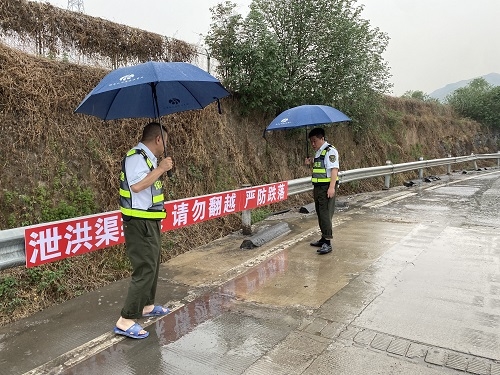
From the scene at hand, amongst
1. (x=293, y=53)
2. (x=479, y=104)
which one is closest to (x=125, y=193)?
(x=293, y=53)

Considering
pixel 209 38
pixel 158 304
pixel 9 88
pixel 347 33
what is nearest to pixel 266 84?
pixel 209 38

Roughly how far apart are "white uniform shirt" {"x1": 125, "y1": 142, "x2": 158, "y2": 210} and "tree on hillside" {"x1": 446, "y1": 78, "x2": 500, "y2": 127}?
29852mm

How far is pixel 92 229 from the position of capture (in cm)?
441

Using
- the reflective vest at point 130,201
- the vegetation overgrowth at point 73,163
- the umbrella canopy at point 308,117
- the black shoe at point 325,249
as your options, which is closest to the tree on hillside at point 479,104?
the vegetation overgrowth at point 73,163

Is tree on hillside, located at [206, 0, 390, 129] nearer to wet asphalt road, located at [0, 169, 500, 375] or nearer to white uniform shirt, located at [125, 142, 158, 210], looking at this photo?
wet asphalt road, located at [0, 169, 500, 375]

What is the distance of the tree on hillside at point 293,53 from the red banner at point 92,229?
144 inches

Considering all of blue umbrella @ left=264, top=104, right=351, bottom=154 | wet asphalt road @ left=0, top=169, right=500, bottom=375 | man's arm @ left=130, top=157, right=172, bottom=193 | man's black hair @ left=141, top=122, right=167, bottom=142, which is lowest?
wet asphalt road @ left=0, top=169, right=500, bottom=375

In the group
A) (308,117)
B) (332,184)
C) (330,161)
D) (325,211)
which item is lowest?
(325,211)

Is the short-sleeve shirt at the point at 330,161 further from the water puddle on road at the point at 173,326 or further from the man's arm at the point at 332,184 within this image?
the water puddle on road at the point at 173,326

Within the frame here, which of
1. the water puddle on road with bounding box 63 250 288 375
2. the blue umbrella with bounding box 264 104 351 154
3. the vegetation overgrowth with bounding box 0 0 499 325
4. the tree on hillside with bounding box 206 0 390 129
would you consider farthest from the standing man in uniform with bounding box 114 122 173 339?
the tree on hillside with bounding box 206 0 390 129

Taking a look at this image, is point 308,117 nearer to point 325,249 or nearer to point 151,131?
point 325,249

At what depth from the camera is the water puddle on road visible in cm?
312

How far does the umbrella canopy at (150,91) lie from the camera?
3277mm

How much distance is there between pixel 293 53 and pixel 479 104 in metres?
23.9
